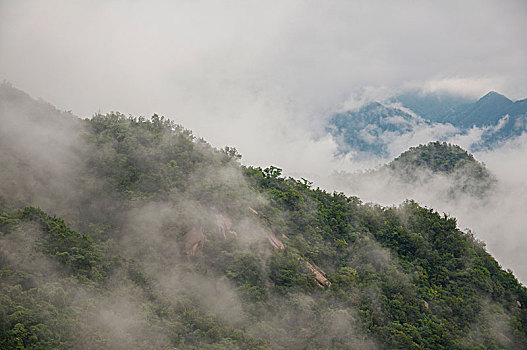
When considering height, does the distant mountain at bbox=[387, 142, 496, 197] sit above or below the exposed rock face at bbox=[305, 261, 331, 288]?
above

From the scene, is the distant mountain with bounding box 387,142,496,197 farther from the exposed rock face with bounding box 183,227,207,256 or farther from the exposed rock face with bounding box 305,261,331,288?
the exposed rock face with bounding box 183,227,207,256

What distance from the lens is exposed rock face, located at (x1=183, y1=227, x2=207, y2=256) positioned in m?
30.1

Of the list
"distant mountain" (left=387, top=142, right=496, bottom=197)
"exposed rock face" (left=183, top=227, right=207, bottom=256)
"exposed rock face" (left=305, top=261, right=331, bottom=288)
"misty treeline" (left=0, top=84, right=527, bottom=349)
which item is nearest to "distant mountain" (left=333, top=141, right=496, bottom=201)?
"distant mountain" (left=387, top=142, right=496, bottom=197)

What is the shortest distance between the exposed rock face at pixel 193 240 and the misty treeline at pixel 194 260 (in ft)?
0.26

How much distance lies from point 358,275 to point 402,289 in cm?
391

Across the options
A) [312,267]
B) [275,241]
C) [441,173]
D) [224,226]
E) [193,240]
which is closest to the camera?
[193,240]

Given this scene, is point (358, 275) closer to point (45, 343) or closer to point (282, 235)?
point (282, 235)

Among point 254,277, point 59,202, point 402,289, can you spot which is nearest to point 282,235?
point 254,277

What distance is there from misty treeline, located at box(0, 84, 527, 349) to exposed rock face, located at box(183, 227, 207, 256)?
0.26 feet

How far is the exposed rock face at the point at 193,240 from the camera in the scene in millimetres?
30125

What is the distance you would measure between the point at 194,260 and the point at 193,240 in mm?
1593

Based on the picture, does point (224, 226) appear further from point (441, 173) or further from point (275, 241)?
point (441, 173)

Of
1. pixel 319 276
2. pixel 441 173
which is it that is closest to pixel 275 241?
pixel 319 276

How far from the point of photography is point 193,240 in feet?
100
